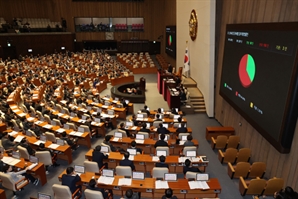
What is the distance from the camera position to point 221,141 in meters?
10.4

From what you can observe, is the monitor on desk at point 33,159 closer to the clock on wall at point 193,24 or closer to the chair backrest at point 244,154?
the chair backrest at point 244,154

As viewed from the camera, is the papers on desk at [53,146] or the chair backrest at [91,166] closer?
the chair backrest at [91,166]

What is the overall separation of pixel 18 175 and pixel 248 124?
8.98 m

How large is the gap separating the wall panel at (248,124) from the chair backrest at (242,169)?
0.90m

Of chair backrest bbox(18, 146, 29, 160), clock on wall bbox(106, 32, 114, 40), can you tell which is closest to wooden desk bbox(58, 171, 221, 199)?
chair backrest bbox(18, 146, 29, 160)

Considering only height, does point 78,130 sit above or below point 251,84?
below

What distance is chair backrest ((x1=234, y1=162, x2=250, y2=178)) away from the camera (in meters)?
8.05

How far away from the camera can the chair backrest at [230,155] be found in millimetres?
9102

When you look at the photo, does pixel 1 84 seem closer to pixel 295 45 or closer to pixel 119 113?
pixel 119 113

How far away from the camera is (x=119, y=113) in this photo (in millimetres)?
14102

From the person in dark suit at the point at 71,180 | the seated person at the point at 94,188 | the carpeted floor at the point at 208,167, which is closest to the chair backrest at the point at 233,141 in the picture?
the carpeted floor at the point at 208,167

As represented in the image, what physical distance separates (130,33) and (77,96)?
72.4ft

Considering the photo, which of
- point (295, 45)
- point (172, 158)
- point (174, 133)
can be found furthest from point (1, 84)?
point (295, 45)

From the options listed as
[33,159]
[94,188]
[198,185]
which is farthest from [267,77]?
[33,159]
